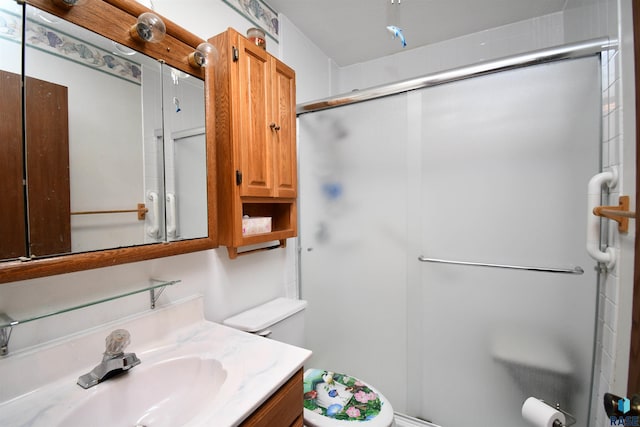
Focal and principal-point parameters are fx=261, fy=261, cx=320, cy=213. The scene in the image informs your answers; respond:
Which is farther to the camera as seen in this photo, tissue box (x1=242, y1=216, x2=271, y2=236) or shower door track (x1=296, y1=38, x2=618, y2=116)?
tissue box (x1=242, y1=216, x2=271, y2=236)

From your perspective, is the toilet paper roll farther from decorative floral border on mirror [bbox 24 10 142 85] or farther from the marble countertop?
decorative floral border on mirror [bbox 24 10 142 85]

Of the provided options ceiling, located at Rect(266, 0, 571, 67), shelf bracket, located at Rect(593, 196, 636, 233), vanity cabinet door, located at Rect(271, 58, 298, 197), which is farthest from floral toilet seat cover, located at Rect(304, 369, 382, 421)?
ceiling, located at Rect(266, 0, 571, 67)

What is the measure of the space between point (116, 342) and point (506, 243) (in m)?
1.59

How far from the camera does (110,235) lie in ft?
2.72

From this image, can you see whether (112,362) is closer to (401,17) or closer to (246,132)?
(246,132)

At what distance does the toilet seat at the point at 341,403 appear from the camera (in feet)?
3.45

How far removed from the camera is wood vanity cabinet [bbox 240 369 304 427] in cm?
67

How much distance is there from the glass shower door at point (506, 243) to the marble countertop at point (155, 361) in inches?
37.5

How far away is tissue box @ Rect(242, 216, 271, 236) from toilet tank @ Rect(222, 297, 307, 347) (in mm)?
415

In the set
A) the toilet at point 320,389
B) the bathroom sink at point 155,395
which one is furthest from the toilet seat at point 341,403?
A: the bathroom sink at point 155,395

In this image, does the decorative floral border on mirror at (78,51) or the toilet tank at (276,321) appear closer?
the decorative floral border on mirror at (78,51)

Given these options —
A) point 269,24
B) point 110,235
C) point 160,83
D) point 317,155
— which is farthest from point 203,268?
point 269,24

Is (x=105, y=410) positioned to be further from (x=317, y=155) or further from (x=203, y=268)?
(x=317, y=155)

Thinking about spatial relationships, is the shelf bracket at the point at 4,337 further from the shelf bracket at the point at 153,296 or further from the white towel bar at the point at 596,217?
the white towel bar at the point at 596,217
